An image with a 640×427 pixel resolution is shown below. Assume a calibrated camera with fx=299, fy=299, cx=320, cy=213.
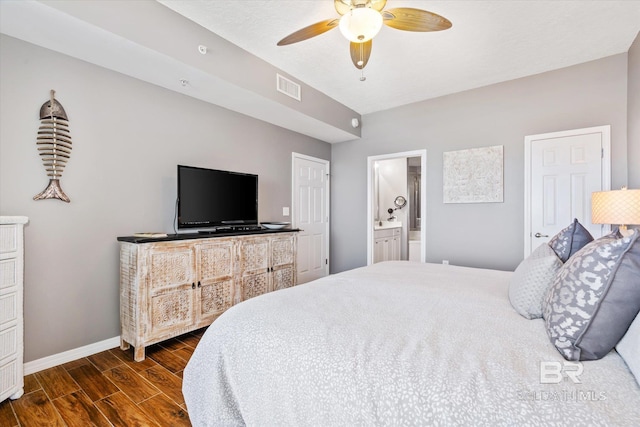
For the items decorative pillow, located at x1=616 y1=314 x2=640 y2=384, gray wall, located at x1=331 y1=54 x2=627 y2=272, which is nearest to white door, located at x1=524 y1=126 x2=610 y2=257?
gray wall, located at x1=331 y1=54 x2=627 y2=272

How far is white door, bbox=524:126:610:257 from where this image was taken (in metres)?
3.03

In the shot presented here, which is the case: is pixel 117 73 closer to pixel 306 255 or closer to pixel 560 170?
pixel 306 255

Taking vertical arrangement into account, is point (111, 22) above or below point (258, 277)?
above

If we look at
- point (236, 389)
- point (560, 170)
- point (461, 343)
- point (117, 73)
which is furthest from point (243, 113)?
point (560, 170)

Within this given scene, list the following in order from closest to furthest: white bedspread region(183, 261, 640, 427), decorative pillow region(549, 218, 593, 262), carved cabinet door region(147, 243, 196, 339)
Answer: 1. white bedspread region(183, 261, 640, 427)
2. decorative pillow region(549, 218, 593, 262)
3. carved cabinet door region(147, 243, 196, 339)

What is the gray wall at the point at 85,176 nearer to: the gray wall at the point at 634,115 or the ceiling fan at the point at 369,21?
the ceiling fan at the point at 369,21

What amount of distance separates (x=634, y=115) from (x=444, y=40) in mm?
1877

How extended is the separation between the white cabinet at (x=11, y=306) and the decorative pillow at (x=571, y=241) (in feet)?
9.85

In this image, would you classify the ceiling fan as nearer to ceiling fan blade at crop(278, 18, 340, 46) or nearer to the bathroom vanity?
ceiling fan blade at crop(278, 18, 340, 46)

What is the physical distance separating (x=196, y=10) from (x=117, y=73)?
2.98 ft

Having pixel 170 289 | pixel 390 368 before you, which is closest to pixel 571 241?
pixel 390 368

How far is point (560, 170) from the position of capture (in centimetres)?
321

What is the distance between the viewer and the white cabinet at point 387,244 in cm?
493

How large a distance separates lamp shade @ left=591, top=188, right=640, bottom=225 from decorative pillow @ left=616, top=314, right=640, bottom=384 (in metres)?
1.79
